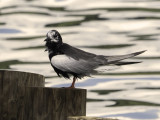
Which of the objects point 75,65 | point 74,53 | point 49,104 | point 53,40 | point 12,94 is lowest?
point 49,104

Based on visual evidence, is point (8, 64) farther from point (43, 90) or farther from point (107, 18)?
point (43, 90)

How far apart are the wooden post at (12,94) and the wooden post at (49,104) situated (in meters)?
0.12

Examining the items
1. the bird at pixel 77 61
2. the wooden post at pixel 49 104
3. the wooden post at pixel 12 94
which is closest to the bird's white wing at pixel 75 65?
the bird at pixel 77 61

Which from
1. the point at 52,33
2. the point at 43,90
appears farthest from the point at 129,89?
the point at 43,90

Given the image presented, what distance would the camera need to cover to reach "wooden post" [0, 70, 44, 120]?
23.6ft

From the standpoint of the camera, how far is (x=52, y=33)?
26.8ft

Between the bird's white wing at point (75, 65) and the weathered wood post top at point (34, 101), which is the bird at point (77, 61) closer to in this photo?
the bird's white wing at point (75, 65)

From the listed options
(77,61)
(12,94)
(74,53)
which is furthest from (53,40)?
(12,94)

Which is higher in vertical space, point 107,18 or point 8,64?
point 107,18

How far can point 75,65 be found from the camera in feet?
25.8

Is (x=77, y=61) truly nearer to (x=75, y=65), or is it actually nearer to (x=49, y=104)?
(x=75, y=65)

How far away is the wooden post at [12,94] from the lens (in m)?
7.19

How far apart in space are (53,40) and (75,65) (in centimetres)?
47

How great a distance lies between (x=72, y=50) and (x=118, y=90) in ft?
28.1
